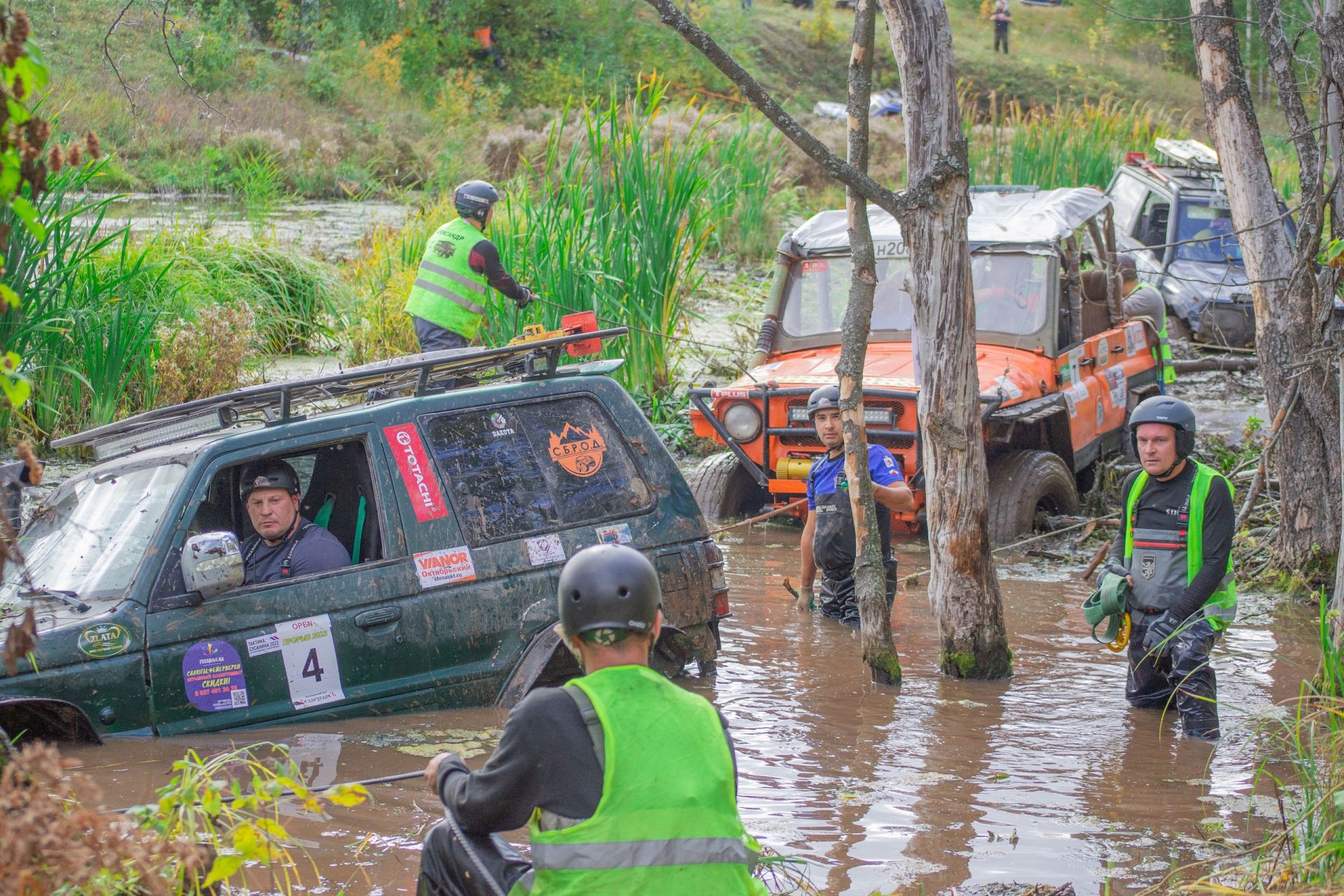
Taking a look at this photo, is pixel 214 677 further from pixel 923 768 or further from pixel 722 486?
pixel 722 486

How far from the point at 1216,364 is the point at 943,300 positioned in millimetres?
9548

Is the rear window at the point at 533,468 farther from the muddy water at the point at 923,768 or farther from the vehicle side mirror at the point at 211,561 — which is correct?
the vehicle side mirror at the point at 211,561

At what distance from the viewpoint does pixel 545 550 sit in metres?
5.64

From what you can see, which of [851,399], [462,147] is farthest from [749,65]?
[851,399]

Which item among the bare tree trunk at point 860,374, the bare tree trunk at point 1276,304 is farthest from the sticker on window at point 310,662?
the bare tree trunk at point 1276,304

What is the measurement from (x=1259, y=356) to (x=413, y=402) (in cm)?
544

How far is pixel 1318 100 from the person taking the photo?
22.7ft

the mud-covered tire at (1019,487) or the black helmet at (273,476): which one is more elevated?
the black helmet at (273,476)

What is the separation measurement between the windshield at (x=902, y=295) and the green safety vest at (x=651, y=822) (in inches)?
292

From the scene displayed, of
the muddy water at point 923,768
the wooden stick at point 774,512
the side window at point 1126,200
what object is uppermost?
the side window at point 1126,200

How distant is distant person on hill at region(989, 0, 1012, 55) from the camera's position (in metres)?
41.1

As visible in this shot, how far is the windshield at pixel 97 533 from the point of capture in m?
5.03

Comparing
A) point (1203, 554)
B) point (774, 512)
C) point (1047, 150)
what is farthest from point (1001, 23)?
point (1203, 554)

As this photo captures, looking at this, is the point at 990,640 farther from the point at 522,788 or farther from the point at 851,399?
the point at 522,788
